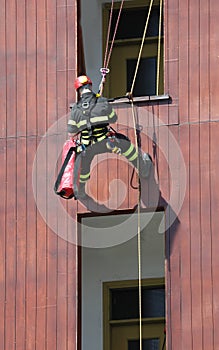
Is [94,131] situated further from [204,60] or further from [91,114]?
[204,60]

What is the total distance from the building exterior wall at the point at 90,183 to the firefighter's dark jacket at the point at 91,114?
686mm

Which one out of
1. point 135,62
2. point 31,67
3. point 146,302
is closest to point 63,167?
point 31,67

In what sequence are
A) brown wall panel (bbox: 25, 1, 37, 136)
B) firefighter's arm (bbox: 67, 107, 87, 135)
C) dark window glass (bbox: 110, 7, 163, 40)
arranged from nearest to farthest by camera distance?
firefighter's arm (bbox: 67, 107, 87, 135), brown wall panel (bbox: 25, 1, 37, 136), dark window glass (bbox: 110, 7, 163, 40)

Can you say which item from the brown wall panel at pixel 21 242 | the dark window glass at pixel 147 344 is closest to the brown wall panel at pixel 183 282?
the brown wall panel at pixel 21 242

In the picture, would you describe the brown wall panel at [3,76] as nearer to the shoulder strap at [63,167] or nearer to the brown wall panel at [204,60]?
the shoulder strap at [63,167]

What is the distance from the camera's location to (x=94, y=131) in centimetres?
3186

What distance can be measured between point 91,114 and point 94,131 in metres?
0.24

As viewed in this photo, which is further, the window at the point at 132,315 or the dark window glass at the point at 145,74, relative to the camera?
the dark window glass at the point at 145,74

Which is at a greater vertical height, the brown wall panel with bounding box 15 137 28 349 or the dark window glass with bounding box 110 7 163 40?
the dark window glass with bounding box 110 7 163 40

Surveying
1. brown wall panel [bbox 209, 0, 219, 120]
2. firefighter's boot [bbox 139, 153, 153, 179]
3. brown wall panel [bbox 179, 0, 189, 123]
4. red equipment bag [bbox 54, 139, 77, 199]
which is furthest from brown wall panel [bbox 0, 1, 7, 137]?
brown wall panel [bbox 209, 0, 219, 120]

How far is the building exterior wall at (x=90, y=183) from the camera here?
31734 mm

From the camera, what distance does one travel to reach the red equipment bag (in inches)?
1259

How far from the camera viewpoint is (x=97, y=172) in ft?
106

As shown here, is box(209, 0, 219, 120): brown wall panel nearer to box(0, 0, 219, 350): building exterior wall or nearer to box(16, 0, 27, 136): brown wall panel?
box(0, 0, 219, 350): building exterior wall
